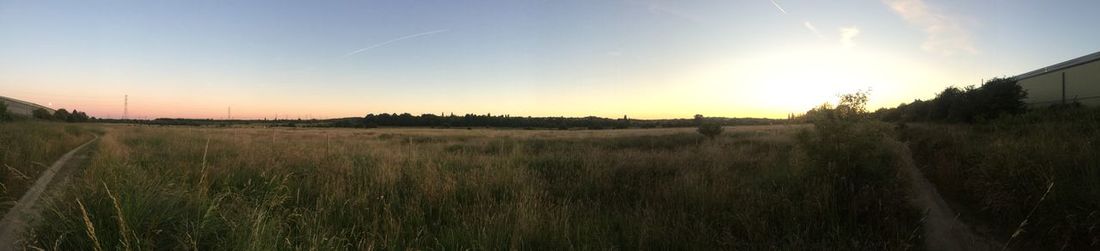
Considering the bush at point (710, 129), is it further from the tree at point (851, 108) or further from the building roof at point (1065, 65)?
the tree at point (851, 108)

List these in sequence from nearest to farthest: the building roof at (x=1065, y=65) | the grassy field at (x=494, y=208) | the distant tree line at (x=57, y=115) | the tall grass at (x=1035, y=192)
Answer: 1. the grassy field at (x=494, y=208)
2. the tall grass at (x=1035, y=192)
3. the building roof at (x=1065, y=65)
4. the distant tree line at (x=57, y=115)

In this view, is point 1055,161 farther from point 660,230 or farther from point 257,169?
point 257,169

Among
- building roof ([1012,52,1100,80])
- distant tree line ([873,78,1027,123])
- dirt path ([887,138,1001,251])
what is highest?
building roof ([1012,52,1100,80])

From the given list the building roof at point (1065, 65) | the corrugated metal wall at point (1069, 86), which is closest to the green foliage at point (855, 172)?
the corrugated metal wall at point (1069, 86)

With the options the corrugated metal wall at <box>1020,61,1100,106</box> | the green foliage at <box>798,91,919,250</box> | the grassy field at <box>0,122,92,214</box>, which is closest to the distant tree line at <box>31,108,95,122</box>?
the grassy field at <box>0,122,92,214</box>

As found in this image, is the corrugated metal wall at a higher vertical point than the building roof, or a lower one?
lower

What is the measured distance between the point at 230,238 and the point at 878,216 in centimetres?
734

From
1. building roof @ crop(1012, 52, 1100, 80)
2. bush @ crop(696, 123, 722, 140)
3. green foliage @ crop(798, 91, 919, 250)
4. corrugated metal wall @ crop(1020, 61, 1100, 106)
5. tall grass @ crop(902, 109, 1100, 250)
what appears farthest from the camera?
bush @ crop(696, 123, 722, 140)

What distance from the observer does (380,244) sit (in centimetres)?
421

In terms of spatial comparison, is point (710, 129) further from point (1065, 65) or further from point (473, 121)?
point (473, 121)

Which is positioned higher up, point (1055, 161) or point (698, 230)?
point (1055, 161)

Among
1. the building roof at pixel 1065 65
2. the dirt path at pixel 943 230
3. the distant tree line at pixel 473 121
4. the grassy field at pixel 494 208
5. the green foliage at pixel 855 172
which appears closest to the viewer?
the grassy field at pixel 494 208

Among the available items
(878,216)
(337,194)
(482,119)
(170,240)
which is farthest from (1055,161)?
(482,119)

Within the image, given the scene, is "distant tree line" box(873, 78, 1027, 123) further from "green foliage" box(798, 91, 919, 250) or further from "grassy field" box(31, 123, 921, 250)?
"grassy field" box(31, 123, 921, 250)
